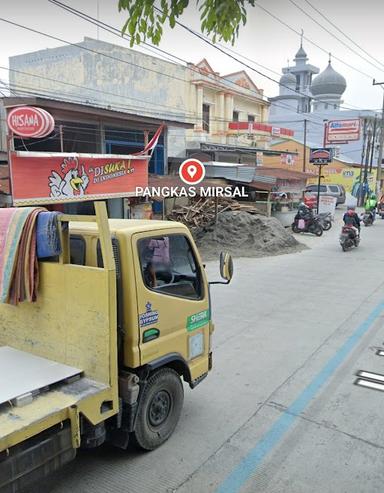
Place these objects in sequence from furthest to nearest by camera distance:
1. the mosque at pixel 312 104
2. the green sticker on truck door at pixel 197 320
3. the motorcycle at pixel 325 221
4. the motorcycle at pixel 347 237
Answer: the mosque at pixel 312 104 < the motorcycle at pixel 325 221 < the motorcycle at pixel 347 237 < the green sticker on truck door at pixel 197 320

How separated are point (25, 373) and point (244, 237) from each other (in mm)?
13509

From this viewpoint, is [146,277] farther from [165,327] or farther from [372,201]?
[372,201]

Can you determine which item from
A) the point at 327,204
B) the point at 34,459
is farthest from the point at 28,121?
the point at 327,204

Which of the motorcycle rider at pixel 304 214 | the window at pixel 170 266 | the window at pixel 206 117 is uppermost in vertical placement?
the window at pixel 206 117

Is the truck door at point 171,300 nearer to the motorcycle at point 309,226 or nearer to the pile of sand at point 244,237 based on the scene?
the pile of sand at point 244,237

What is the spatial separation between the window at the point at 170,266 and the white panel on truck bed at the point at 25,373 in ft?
3.18

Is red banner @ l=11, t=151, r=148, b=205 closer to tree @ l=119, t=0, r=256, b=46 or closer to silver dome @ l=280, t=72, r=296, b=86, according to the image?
tree @ l=119, t=0, r=256, b=46

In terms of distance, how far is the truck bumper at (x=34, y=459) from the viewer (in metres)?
2.62

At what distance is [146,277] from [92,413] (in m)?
1.14

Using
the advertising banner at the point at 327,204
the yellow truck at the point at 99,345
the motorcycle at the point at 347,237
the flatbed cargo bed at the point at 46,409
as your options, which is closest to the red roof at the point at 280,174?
the advertising banner at the point at 327,204

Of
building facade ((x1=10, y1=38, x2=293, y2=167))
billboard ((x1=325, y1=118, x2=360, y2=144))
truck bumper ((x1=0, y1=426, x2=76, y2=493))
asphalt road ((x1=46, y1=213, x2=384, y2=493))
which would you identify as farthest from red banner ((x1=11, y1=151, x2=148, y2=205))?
billboard ((x1=325, y1=118, x2=360, y2=144))

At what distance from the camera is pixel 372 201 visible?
23047mm

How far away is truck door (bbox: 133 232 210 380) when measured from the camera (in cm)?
362

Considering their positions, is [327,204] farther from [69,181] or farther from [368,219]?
[69,181]
